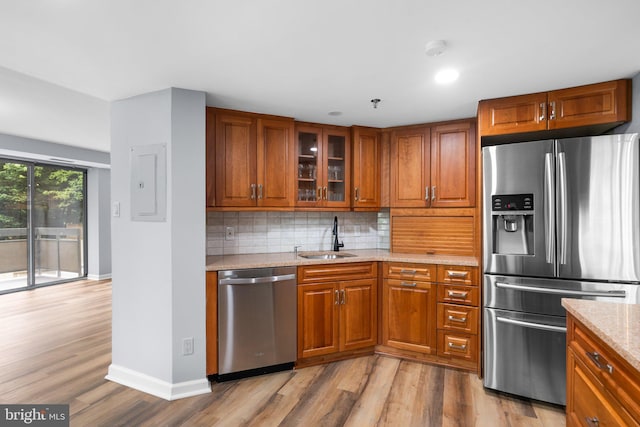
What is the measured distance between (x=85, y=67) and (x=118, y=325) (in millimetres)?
1908

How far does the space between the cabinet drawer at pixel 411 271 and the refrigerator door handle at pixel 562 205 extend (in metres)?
0.94

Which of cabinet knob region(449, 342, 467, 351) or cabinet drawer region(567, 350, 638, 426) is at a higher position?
cabinet drawer region(567, 350, 638, 426)

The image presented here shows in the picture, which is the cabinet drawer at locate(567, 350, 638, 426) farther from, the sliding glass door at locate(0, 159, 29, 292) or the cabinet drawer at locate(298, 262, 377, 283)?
the sliding glass door at locate(0, 159, 29, 292)

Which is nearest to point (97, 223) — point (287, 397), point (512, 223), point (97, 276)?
point (97, 276)

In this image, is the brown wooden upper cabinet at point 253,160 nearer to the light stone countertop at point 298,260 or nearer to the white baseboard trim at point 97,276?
the light stone countertop at point 298,260

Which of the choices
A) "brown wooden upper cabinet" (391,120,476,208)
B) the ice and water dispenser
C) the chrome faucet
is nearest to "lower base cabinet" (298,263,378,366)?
the chrome faucet

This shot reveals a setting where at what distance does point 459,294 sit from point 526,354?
624mm

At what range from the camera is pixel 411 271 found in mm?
3062

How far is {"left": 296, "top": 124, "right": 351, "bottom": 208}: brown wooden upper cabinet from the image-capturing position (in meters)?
3.37

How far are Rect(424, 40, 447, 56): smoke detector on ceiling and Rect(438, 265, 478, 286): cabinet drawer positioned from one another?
1754 millimetres

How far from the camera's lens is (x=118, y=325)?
272 cm

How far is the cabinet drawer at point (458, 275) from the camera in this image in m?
2.85

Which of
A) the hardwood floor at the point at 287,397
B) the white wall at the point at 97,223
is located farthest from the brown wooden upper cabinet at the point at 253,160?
the white wall at the point at 97,223

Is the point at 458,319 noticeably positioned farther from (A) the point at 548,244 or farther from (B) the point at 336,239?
(B) the point at 336,239
